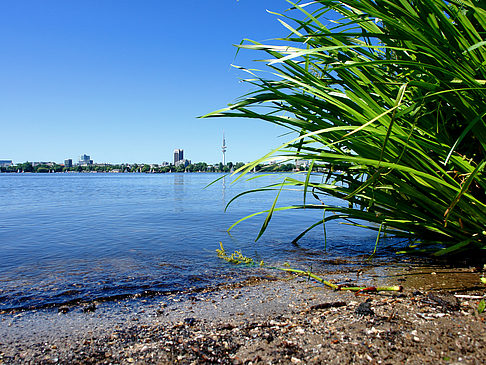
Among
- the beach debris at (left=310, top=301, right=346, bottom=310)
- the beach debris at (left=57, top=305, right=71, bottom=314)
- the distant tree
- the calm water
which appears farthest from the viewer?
the distant tree

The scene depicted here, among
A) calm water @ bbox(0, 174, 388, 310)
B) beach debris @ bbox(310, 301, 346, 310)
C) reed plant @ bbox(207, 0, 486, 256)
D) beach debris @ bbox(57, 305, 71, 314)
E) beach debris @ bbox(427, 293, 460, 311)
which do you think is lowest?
calm water @ bbox(0, 174, 388, 310)

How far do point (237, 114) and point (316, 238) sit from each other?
2.81 meters

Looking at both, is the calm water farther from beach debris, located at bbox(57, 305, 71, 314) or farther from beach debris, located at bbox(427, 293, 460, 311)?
beach debris, located at bbox(427, 293, 460, 311)

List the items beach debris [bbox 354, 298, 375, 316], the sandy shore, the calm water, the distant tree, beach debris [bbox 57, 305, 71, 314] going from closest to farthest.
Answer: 1. the sandy shore
2. beach debris [bbox 354, 298, 375, 316]
3. beach debris [bbox 57, 305, 71, 314]
4. the calm water
5. the distant tree

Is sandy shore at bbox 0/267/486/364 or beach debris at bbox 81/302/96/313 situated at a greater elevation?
sandy shore at bbox 0/267/486/364

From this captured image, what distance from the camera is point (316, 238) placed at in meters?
4.49

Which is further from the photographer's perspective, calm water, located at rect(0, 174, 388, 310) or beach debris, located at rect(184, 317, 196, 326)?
calm water, located at rect(0, 174, 388, 310)

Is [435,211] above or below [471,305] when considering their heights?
above

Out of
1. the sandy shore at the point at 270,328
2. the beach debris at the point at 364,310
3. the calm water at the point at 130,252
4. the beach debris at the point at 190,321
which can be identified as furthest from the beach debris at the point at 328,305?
the calm water at the point at 130,252

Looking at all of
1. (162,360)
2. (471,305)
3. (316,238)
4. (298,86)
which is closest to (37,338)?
(162,360)

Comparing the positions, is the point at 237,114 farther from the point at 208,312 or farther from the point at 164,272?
the point at 164,272

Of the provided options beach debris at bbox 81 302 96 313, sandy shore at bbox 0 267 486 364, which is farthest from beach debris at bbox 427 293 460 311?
beach debris at bbox 81 302 96 313

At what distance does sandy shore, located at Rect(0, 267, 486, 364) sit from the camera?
1365 mm

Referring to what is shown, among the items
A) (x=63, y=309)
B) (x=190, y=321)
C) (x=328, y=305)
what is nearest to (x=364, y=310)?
(x=328, y=305)
